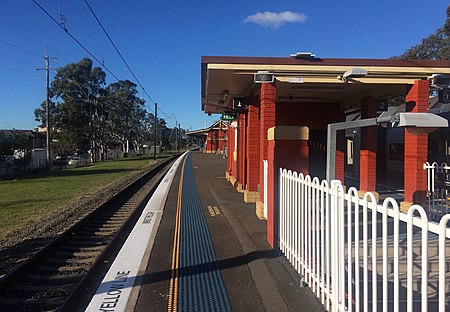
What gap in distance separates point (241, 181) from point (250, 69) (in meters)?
6.49

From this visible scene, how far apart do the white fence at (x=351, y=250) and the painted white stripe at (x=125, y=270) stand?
2303mm

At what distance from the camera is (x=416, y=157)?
9.27m

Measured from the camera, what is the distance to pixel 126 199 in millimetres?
14688

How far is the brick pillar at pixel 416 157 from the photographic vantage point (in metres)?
9.19

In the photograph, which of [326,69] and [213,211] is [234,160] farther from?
[326,69]

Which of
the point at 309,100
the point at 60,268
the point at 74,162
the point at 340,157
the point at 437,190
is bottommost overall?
the point at 60,268

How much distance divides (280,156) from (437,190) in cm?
470

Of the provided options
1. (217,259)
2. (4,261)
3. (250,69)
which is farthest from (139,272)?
(250,69)

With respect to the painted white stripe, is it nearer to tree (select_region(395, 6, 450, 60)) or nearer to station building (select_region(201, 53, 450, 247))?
station building (select_region(201, 53, 450, 247))

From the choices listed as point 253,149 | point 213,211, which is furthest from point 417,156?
point 213,211

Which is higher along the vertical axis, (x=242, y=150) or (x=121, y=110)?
(x=121, y=110)

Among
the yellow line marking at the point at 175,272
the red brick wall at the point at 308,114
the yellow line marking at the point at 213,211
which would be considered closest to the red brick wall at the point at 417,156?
the red brick wall at the point at 308,114

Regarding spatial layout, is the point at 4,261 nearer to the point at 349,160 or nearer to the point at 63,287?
the point at 63,287

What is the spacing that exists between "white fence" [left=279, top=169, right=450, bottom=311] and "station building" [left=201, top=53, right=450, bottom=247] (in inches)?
30.0
